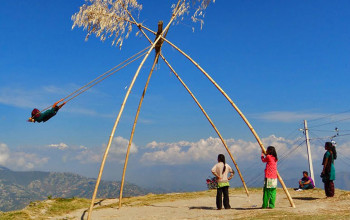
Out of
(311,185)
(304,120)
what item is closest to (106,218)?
(311,185)

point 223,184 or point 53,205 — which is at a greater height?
point 223,184

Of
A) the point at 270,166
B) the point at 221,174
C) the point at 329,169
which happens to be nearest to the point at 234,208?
the point at 221,174

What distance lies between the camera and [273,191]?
12.5 meters

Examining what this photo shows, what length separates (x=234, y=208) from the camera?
13.8m

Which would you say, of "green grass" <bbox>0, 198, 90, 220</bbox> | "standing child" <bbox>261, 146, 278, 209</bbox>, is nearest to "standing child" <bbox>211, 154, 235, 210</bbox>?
"standing child" <bbox>261, 146, 278, 209</bbox>

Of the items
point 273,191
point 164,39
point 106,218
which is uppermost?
point 164,39

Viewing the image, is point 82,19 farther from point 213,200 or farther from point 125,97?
point 213,200

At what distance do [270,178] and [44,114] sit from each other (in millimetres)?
10863

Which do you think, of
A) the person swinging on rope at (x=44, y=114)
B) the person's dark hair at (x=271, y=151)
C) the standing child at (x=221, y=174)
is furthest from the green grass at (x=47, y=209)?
the person's dark hair at (x=271, y=151)

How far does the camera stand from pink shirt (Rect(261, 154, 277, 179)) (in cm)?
1251

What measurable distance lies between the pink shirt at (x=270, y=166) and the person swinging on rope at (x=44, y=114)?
982 centimetres

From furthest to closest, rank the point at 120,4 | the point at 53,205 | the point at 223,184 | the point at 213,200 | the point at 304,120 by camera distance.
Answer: the point at 304,120, the point at 53,205, the point at 213,200, the point at 120,4, the point at 223,184

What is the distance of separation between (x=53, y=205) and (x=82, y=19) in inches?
444

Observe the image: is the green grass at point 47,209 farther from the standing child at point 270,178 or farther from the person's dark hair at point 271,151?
the person's dark hair at point 271,151
